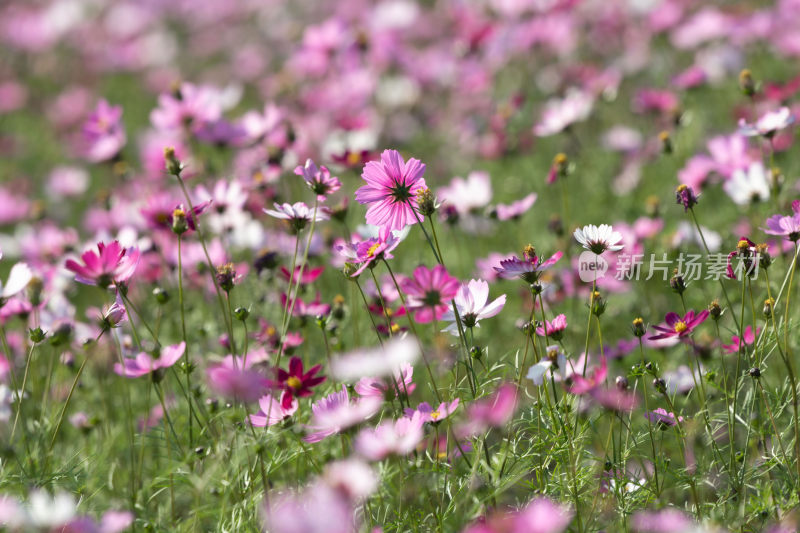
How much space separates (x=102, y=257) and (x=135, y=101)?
4.42 m

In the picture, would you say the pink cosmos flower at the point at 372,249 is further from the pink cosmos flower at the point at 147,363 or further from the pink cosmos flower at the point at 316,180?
the pink cosmos flower at the point at 147,363

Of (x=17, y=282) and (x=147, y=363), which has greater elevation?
(x=17, y=282)

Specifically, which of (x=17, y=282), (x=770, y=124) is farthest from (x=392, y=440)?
(x=770, y=124)

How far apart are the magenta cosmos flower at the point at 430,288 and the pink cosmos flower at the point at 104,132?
1.22 m

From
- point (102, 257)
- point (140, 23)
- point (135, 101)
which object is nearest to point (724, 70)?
point (102, 257)

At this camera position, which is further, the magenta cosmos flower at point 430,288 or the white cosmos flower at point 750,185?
the white cosmos flower at point 750,185

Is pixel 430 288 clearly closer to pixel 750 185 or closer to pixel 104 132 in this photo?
pixel 750 185

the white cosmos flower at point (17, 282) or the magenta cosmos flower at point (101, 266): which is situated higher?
the white cosmos flower at point (17, 282)

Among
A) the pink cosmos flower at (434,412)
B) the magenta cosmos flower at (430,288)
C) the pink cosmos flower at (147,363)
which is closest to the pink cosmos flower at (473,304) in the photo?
the magenta cosmos flower at (430,288)

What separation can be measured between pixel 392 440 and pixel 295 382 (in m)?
0.30

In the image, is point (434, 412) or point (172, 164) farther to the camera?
point (172, 164)

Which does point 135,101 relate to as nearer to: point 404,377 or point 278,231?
point 278,231

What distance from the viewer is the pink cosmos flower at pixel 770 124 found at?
1.64 metres

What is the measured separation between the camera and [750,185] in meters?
1.84
